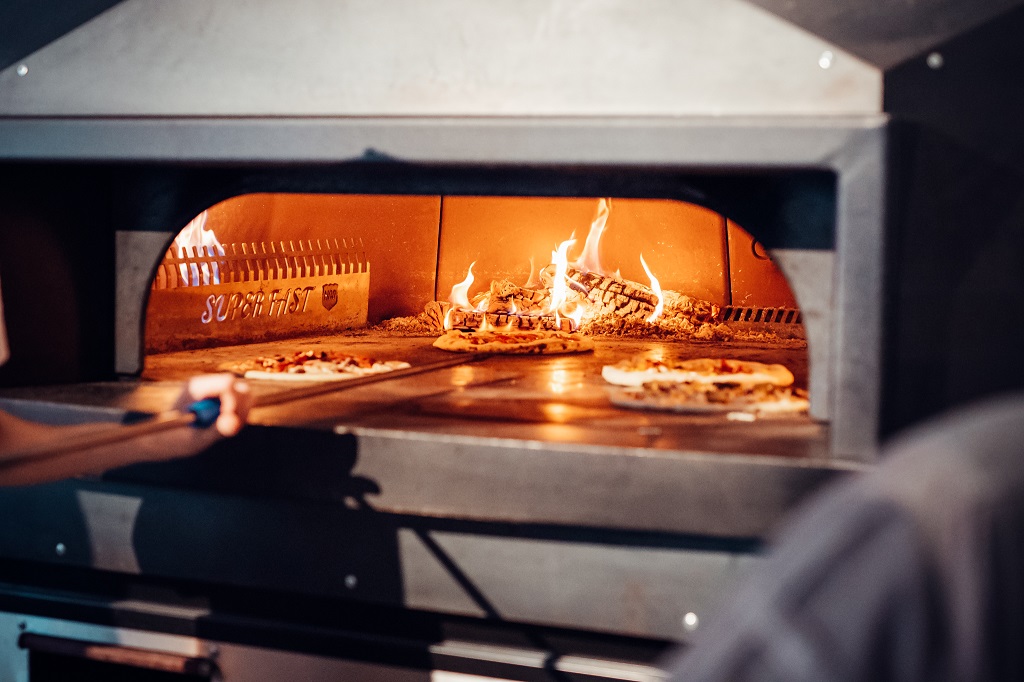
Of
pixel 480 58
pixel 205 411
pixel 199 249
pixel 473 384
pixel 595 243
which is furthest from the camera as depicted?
pixel 595 243

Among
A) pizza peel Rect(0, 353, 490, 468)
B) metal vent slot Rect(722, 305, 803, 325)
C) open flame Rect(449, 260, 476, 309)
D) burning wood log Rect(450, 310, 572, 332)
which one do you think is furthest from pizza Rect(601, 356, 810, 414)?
open flame Rect(449, 260, 476, 309)

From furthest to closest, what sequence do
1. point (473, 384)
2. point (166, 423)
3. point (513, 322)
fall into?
A: 1. point (513, 322)
2. point (473, 384)
3. point (166, 423)

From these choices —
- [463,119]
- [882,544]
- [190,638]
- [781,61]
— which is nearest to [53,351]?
[190,638]

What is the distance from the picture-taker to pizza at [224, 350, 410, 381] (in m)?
2.37

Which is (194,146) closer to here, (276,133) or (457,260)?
(276,133)

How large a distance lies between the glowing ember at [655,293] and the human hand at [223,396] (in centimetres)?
202

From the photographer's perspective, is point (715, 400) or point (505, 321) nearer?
point (715, 400)

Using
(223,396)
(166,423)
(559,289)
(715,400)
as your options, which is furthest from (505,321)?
(166,423)

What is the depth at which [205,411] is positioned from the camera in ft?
4.87

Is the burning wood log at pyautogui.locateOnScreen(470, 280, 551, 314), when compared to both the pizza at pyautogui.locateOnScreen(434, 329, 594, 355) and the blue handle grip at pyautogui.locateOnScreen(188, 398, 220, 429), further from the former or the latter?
the blue handle grip at pyautogui.locateOnScreen(188, 398, 220, 429)

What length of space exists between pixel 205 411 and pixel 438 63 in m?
0.70

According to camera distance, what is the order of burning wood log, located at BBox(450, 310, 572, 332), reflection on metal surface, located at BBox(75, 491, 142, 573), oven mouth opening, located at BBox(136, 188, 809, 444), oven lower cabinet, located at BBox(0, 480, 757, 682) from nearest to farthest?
oven lower cabinet, located at BBox(0, 480, 757, 682) → reflection on metal surface, located at BBox(75, 491, 142, 573) → oven mouth opening, located at BBox(136, 188, 809, 444) → burning wood log, located at BBox(450, 310, 572, 332)

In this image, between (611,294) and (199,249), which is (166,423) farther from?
(611,294)

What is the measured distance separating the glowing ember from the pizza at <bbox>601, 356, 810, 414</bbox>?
2.70 feet
